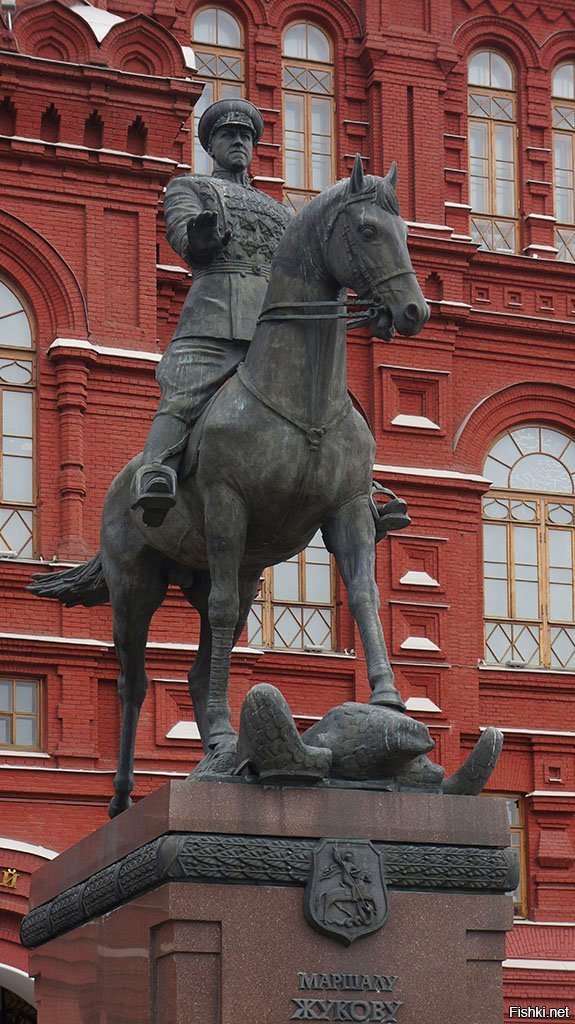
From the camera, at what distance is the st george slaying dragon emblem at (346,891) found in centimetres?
855

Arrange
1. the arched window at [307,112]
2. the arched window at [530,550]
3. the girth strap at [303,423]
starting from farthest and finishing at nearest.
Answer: the arched window at [307,112], the arched window at [530,550], the girth strap at [303,423]

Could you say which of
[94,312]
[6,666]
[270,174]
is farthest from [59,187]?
[6,666]

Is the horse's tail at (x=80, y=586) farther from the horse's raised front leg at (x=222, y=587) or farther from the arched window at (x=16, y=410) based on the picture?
the arched window at (x=16, y=410)

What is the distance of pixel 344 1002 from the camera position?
852 cm

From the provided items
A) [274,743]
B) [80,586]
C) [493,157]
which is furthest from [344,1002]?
[493,157]

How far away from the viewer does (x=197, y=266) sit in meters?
10.2

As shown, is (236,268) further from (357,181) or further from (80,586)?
(80,586)

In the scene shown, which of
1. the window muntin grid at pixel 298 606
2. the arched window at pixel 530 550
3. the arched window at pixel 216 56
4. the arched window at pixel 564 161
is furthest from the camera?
the arched window at pixel 564 161

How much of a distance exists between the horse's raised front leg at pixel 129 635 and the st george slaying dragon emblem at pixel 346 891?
1912 millimetres

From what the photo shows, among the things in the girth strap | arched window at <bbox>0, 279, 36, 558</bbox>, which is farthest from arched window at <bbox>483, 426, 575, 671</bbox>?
the girth strap

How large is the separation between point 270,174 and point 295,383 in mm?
14305

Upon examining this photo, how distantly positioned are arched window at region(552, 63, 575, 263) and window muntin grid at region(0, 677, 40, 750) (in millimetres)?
8278

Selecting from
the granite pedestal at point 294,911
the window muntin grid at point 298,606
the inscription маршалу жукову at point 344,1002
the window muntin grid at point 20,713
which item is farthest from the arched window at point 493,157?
the inscription маршалу жукову at point 344,1002

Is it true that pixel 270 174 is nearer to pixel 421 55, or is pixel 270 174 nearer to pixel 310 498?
pixel 421 55
